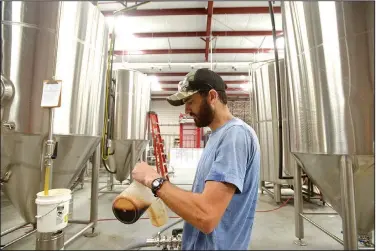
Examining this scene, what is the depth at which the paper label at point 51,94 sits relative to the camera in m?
1.34

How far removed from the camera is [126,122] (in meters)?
3.69

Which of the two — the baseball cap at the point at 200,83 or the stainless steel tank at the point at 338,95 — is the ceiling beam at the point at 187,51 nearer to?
the stainless steel tank at the point at 338,95

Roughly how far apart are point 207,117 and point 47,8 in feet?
4.93

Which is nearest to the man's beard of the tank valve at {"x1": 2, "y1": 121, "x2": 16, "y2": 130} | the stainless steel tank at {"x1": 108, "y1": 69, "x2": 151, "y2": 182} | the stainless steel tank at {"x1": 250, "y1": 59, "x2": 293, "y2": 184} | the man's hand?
the man's hand

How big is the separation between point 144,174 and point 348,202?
1.30 m

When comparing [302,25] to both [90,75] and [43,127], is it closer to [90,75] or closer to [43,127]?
[90,75]

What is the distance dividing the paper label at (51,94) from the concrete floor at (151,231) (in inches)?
54.4

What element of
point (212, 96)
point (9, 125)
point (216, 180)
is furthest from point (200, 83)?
point (9, 125)

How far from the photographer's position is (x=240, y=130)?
2.78 ft

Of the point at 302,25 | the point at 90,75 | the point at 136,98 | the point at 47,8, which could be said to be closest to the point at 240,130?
the point at 302,25

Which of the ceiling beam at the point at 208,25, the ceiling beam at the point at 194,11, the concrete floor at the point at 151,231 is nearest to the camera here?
the concrete floor at the point at 151,231

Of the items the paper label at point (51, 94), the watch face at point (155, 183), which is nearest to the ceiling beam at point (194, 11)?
the paper label at point (51, 94)

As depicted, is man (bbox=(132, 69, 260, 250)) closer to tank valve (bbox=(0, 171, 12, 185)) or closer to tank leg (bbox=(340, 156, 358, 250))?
tank leg (bbox=(340, 156, 358, 250))

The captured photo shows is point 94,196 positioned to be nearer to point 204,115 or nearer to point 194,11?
point 204,115
